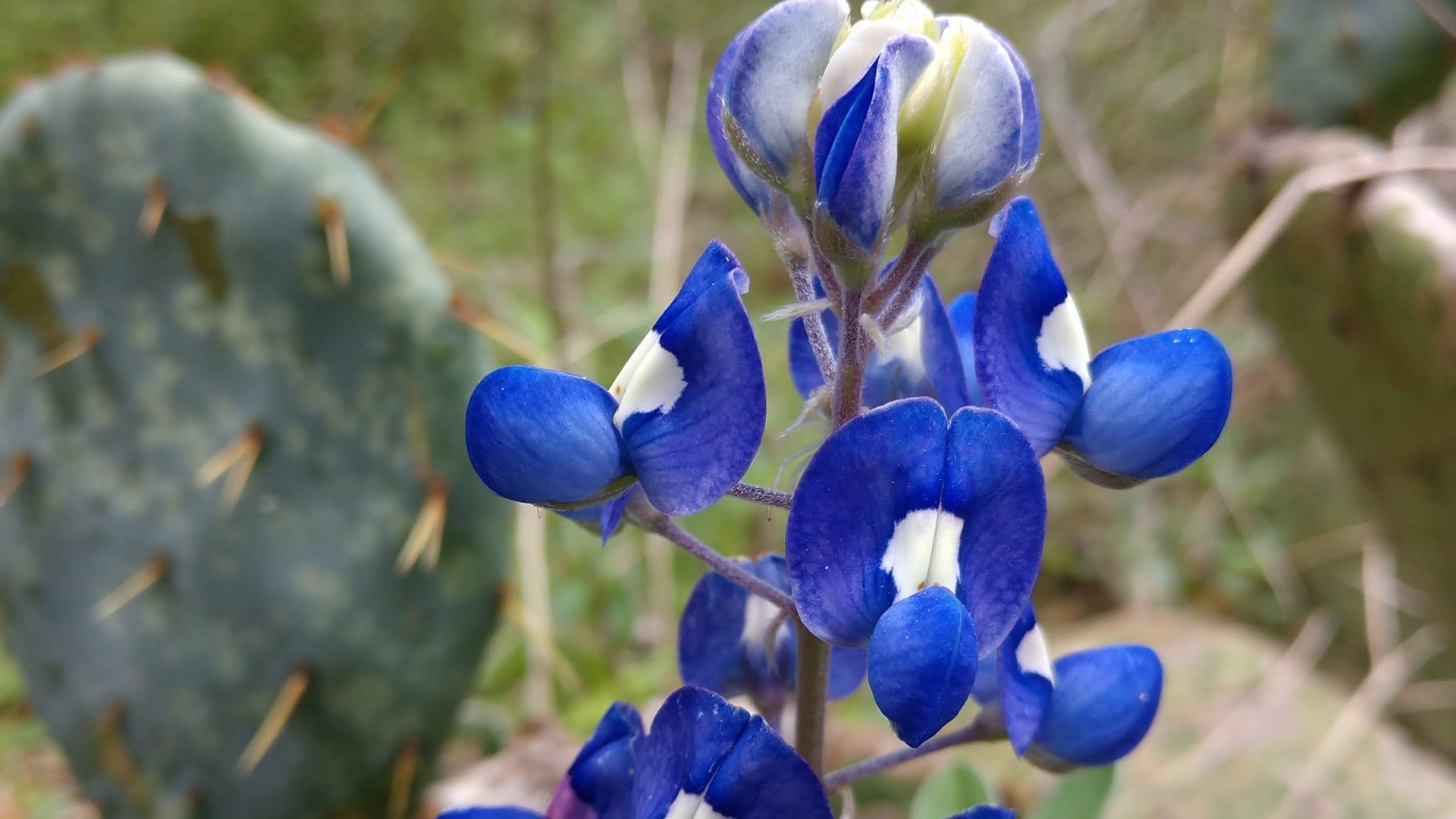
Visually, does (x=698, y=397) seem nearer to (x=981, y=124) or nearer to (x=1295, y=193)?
(x=981, y=124)

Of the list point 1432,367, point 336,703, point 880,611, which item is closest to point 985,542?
point 880,611

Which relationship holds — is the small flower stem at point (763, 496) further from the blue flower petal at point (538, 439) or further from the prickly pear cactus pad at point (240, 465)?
the prickly pear cactus pad at point (240, 465)

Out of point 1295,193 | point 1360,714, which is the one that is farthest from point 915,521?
point 1360,714

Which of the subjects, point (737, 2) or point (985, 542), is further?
point (737, 2)

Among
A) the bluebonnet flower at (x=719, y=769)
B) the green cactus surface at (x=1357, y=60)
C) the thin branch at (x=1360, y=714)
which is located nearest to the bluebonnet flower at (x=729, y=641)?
the bluebonnet flower at (x=719, y=769)

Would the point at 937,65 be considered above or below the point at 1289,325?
above

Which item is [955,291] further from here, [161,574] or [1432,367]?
[161,574]

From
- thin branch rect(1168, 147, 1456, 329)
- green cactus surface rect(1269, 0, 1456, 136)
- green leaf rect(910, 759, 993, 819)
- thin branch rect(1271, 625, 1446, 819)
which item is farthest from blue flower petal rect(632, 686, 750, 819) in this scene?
green cactus surface rect(1269, 0, 1456, 136)
